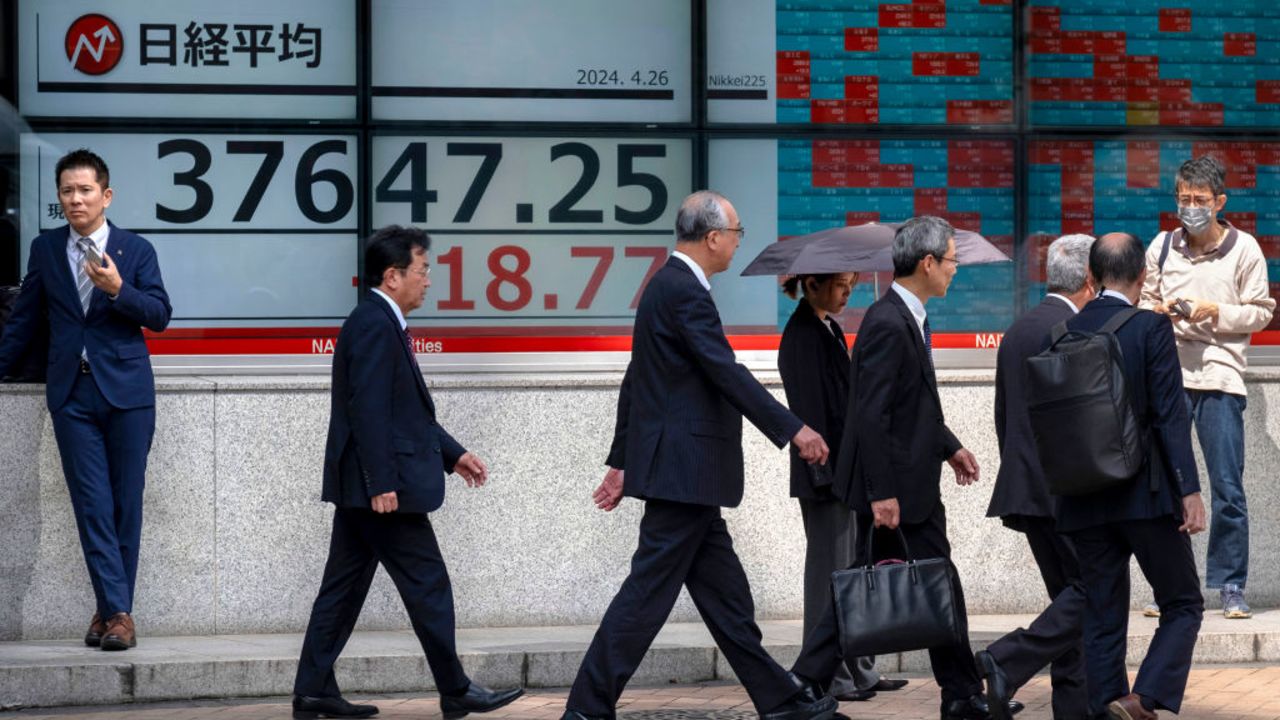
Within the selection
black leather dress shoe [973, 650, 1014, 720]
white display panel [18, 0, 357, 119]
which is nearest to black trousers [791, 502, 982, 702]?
black leather dress shoe [973, 650, 1014, 720]

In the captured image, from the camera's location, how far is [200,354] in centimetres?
970

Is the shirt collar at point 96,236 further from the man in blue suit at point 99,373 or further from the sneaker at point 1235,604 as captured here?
the sneaker at point 1235,604

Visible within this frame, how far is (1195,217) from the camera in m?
9.19

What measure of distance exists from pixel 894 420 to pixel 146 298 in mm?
3263

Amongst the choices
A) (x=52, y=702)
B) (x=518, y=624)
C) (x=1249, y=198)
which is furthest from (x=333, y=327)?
(x=1249, y=198)

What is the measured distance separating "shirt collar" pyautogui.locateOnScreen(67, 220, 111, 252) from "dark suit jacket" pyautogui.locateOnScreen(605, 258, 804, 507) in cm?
280

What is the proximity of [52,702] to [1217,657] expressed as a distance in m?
4.93

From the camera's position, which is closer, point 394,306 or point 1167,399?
point 1167,399

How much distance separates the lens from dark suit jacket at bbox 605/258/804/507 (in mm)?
6891

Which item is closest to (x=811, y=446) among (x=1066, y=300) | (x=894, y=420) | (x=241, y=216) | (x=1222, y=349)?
(x=894, y=420)

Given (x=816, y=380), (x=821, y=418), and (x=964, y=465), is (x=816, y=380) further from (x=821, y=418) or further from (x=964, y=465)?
(x=964, y=465)

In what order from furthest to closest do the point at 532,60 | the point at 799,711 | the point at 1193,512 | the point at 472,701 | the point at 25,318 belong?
the point at 532,60, the point at 25,318, the point at 472,701, the point at 799,711, the point at 1193,512

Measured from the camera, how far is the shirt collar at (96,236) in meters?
8.69

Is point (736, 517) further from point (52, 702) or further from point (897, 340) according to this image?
point (52, 702)
